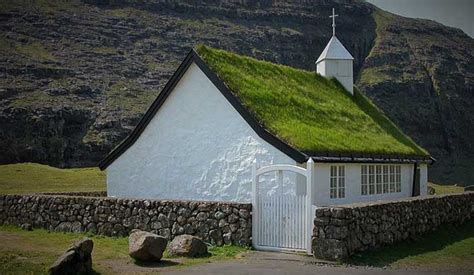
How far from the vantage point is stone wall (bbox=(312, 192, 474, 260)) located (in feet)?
49.8

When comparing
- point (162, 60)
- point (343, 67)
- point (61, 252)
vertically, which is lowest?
point (61, 252)

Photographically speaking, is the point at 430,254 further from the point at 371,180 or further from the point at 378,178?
the point at 378,178

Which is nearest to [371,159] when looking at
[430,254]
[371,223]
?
[430,254]

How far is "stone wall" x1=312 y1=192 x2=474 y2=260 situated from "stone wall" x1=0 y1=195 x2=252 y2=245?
2326mm

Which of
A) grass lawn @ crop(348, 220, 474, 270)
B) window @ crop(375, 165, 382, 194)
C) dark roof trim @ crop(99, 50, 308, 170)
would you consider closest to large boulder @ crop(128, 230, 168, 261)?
grass lawn @ crop(348, 220, 474, 270)

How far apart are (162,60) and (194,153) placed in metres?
80.7

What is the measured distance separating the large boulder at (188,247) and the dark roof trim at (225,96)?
214 inches

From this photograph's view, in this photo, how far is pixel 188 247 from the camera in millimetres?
15367

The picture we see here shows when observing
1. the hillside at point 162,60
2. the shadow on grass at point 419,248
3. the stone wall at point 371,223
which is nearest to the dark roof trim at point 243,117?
the stone wall at point 371,223

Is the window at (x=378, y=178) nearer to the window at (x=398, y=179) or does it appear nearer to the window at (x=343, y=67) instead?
the window at (x=398, y=179)

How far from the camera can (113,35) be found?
10425cm

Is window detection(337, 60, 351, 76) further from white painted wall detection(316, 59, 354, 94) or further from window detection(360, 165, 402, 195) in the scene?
window detection(360, 165, 402, 195)

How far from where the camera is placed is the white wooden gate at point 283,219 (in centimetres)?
1573

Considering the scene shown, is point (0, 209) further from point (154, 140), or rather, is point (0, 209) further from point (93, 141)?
point (93, 141)
